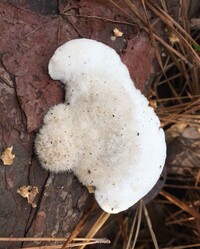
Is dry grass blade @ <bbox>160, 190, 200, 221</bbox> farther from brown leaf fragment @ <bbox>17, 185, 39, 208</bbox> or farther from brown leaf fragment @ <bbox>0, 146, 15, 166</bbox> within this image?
brown leaf fragment @ <bbox>0, 146, 15, 166</bbox>

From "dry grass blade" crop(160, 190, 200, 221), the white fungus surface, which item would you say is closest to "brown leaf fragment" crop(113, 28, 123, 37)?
the white fungus surface

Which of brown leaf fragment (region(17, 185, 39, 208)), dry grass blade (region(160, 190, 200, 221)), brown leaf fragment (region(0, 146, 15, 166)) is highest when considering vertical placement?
brown leaf fragment (region(0, 146, 15, 166))

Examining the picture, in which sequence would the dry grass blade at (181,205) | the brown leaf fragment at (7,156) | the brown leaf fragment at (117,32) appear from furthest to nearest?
1. the dry grass blade at (181,205)
2. the brown leaf fragment at (117,32)
3. the brown leaf fragment at (7,156)

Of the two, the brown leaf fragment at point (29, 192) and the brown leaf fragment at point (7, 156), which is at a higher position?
the brown leaf fragment at point (7, 156)

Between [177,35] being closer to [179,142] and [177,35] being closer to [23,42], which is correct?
[179,142]

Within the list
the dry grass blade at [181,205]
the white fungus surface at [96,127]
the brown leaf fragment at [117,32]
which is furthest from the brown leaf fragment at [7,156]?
Result: the dry grass blade at [181,205]

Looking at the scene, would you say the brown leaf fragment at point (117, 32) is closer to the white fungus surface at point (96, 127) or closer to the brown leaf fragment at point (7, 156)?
the white fungus surface at point (96, 127)
